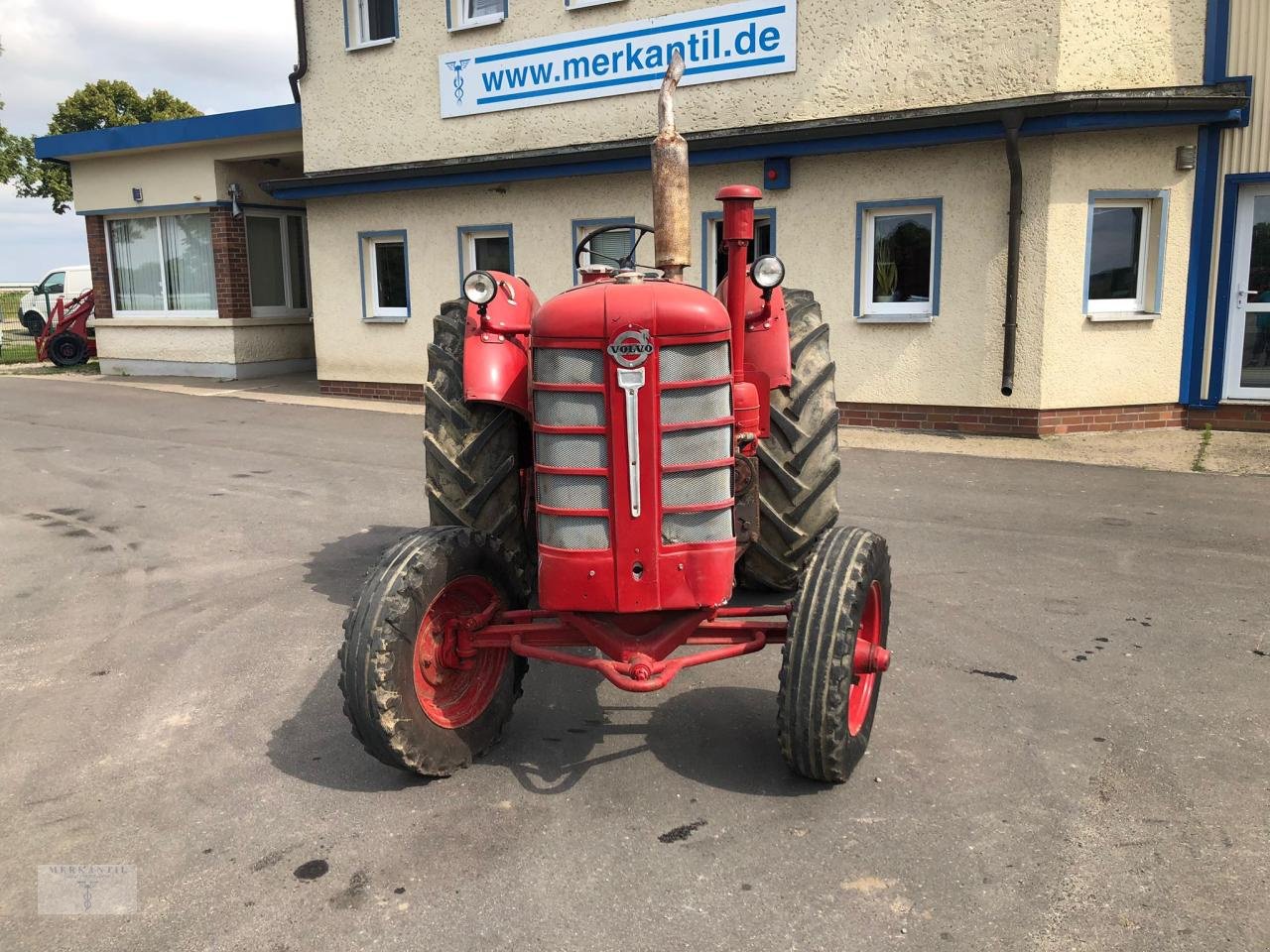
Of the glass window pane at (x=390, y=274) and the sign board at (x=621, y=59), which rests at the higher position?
the sign board at (x=621, y=59)

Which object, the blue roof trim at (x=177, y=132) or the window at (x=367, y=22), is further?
the blue roof trim at (x=177, y=132)

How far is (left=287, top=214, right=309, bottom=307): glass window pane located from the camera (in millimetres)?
17641

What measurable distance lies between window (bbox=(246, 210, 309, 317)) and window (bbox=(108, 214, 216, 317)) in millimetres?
653

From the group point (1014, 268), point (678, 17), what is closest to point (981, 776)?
point (1014, 268)

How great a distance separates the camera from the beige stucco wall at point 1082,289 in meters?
9.72

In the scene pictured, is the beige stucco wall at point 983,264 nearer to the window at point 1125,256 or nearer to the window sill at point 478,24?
the window at point 1125,256

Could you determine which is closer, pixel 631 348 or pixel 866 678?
pixel 631 348

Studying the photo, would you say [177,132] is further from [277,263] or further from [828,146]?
[828,146]

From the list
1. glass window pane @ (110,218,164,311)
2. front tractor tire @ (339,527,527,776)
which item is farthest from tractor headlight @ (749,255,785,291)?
glass window pane @ (110,218,164,311)

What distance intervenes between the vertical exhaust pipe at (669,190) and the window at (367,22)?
10.5 metres

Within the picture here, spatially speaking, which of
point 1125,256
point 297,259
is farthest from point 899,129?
point 297,259

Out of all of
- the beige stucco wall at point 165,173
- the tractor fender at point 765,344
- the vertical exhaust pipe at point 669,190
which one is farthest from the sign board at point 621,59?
the tractor fender at point 765,344

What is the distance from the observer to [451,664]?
11.6ft

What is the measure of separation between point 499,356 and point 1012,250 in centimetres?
717
